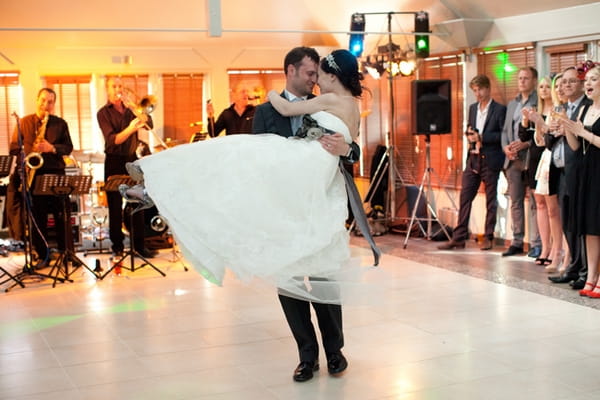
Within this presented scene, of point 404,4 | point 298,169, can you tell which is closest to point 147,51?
A: point 404,4

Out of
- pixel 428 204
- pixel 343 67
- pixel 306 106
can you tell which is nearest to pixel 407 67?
pixel 428 204

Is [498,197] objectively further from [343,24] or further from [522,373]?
[522,373]

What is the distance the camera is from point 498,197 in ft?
28.8

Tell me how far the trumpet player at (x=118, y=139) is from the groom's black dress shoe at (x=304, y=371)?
424 centimetres

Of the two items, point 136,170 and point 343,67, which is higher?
point 343,67

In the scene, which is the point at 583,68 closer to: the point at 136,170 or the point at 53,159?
the point at 136,170

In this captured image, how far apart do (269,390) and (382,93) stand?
23.7 feet

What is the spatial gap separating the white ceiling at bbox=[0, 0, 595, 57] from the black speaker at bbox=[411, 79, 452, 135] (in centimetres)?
59

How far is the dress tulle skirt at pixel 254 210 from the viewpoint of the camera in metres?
3.76

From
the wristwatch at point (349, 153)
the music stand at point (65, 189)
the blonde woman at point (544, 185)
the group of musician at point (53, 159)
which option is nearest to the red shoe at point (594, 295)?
the blonde woman at point (544, 185)

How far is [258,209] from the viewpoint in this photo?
379cm

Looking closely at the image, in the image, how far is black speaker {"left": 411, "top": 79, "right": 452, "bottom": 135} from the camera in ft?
29.2

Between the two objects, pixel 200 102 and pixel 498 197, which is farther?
pixel 200 102

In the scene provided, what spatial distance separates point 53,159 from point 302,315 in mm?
4424
